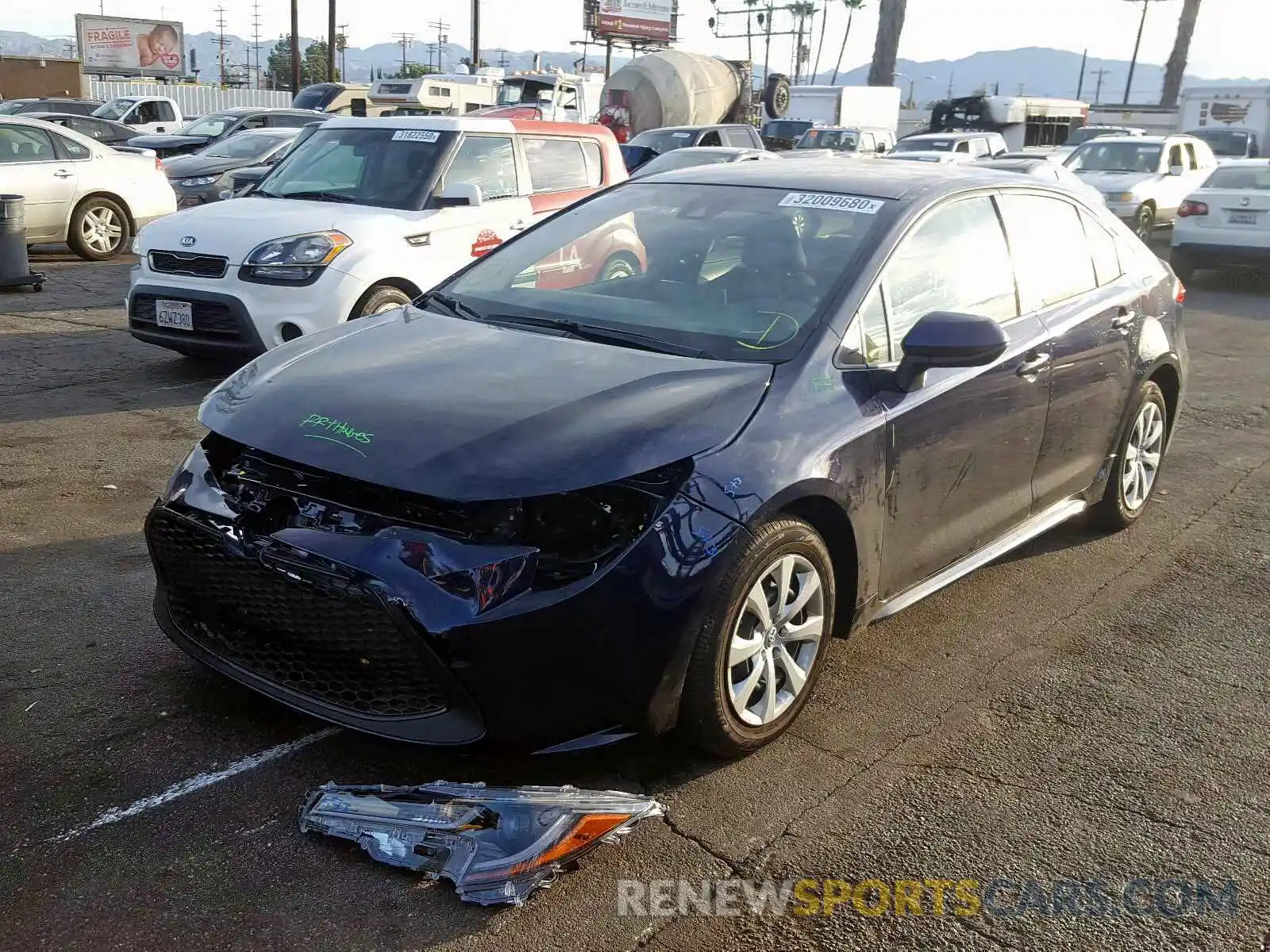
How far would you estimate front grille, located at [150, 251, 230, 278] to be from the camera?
7738mm

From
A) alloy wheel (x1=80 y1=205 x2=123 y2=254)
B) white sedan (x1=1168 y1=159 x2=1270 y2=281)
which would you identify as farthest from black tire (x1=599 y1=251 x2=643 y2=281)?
white sedan (x1=1168 y1=159 x2=1270 y2=281)

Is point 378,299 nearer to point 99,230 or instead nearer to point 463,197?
point 463,197

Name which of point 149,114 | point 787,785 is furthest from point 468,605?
point 149,114

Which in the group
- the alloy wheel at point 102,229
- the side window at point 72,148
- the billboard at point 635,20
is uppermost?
the billboard at point 635,20

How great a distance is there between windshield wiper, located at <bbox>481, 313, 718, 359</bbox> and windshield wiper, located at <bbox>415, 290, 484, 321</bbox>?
7cm

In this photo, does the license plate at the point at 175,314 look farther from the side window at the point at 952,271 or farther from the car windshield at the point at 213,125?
the car windshield at the point at 213,125

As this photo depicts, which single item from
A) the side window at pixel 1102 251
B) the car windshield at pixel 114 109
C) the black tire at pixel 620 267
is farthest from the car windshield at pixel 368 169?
the car windshield at pixel 114 109

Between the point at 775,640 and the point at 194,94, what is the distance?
158ft

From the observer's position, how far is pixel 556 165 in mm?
9328

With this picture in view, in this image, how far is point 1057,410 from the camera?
4723 millimetres

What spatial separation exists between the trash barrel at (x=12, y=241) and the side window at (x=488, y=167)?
5257 millimetres

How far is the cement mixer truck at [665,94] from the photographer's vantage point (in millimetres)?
30641

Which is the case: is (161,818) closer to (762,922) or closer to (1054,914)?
(762,922)

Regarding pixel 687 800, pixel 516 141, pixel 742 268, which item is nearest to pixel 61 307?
pixel 516 141
